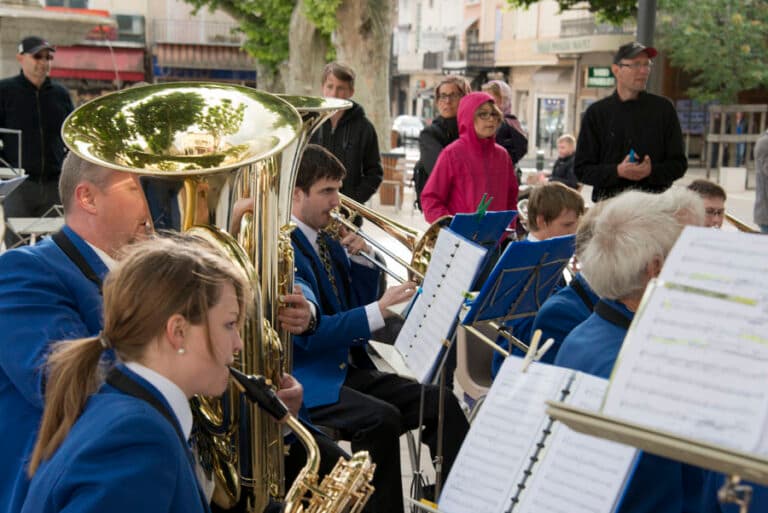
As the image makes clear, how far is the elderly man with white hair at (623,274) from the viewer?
6.59 ft

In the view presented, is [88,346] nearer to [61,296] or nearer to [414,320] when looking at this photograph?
[61,296]

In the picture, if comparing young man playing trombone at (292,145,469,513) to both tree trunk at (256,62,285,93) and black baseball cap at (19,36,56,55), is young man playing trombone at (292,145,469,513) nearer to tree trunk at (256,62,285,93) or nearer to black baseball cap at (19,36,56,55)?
black baseball cap at (19,36,56,55)

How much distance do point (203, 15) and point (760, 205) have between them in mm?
28496

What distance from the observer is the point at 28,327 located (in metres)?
2.05

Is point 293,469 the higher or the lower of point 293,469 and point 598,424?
the lower

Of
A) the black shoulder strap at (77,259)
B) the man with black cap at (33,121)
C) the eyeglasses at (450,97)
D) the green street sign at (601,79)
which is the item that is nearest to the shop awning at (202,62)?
the green street sign at (601,79)

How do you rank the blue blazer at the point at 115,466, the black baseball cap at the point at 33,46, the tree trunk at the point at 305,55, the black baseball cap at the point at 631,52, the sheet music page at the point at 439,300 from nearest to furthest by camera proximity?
the blue blazer at the point at 115,466 < the sheet music page at the point at 439,300 < the black baseball cap at the point at 631,52 < the black baseball cap at the point at 33,46 < the tree trunk at the point at 305,55

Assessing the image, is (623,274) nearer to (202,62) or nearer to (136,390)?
(136,390)

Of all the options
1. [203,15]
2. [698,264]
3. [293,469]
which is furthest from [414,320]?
[203,15]

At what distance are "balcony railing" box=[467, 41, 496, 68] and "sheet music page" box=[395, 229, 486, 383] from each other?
3226cm

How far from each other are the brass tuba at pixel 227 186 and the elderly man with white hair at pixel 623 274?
0.69 meters

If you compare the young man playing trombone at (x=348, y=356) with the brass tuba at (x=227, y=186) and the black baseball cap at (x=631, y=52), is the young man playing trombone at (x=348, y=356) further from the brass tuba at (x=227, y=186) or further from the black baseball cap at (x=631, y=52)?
the black baseball cap at (x=631, y=52)

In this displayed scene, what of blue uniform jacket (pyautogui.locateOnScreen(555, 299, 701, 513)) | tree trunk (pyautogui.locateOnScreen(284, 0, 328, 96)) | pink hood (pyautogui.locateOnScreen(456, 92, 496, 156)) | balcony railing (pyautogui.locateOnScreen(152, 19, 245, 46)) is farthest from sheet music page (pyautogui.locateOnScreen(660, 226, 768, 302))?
balcony railing (pyautogui.locateOnScreen(152, 19, 245, 46))

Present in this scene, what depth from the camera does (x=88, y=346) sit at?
172 centimetres
